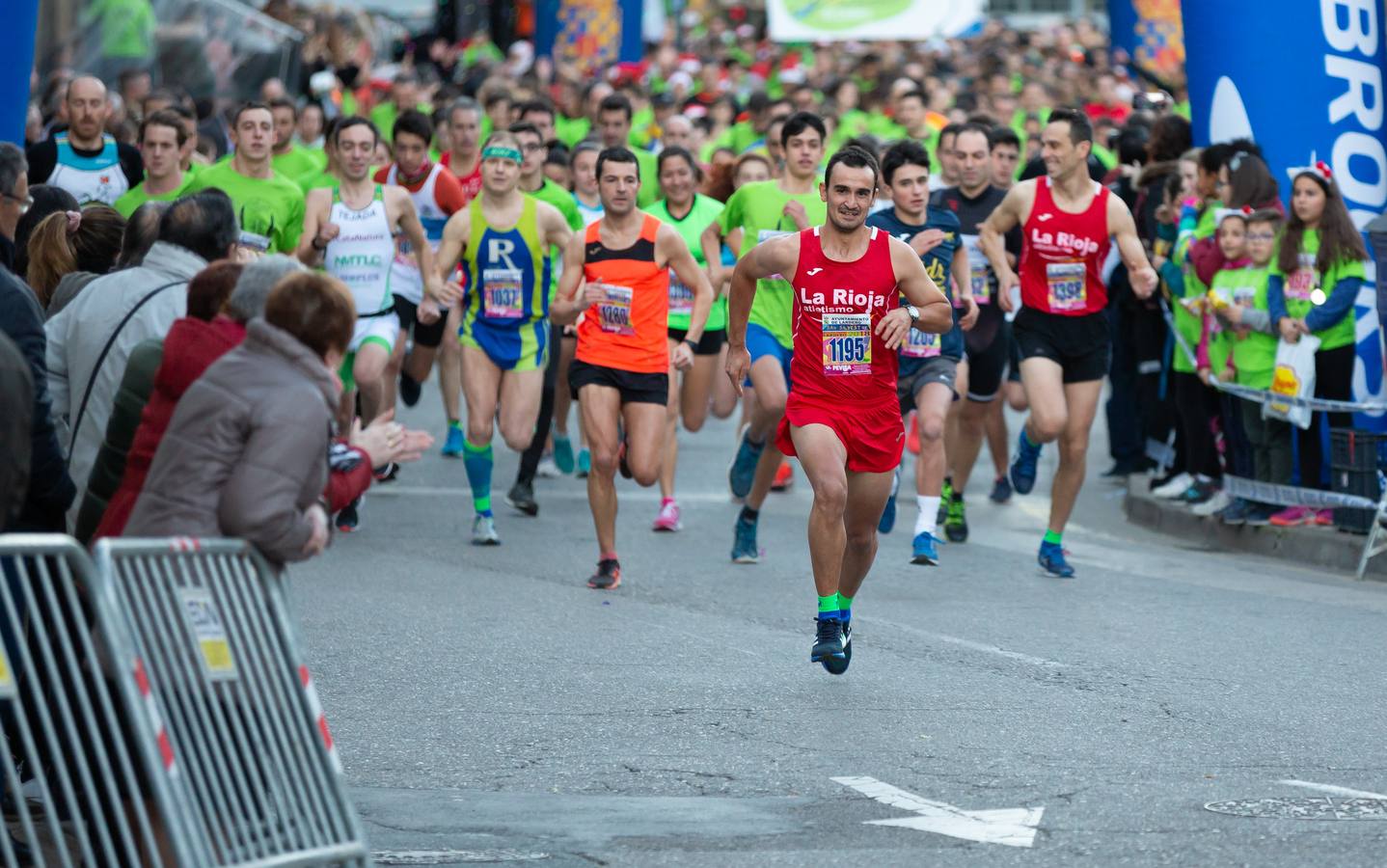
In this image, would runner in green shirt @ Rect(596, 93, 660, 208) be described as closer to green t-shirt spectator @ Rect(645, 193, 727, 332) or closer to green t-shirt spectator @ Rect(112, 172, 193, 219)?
green t-shirt spectator @ Rect(645, 193, 727, 332)

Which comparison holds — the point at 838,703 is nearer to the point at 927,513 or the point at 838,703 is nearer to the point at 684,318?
the point at 927,513

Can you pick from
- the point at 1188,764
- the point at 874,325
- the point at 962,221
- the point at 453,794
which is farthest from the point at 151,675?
the point at 962,221

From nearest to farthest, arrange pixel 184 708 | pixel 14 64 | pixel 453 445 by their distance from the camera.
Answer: pixel 184 708
pixel 14 64
pixel 453 445

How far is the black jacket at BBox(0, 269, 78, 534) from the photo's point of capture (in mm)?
5785

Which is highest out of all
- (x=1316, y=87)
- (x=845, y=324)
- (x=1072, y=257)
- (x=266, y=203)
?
(x=1316, y=87)

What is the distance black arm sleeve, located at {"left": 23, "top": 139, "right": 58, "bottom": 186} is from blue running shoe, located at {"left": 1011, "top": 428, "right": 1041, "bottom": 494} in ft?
18.0

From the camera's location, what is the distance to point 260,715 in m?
4.91

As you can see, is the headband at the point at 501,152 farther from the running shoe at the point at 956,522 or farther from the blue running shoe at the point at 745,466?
the running shoe at the point at 956,522

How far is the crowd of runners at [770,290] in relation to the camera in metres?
8.60

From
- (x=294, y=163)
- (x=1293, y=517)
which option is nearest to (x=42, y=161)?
(x=294, y=163)

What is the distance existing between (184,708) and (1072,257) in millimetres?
7230

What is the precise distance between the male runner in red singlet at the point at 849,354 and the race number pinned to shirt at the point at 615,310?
2408mm

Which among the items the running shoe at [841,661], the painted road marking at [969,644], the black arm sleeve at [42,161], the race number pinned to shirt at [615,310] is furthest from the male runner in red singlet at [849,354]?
the black arm sleeve at [42,161]

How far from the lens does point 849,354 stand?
8.52 meters
